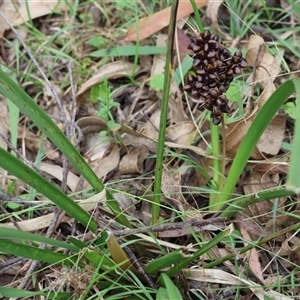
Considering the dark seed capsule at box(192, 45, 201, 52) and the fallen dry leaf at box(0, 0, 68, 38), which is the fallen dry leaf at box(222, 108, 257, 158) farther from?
the fallen dry leaf at box(0, 0, 68, 38)

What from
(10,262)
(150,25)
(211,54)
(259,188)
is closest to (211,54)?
(211,54)

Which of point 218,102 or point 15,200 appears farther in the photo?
point 15,200

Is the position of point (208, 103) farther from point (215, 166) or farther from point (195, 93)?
point (215, 166)

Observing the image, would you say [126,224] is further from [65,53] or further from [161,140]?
[65,53]

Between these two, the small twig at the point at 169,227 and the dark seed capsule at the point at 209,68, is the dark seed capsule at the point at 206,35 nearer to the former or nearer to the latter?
the dark seed capsule at the point at 209,68

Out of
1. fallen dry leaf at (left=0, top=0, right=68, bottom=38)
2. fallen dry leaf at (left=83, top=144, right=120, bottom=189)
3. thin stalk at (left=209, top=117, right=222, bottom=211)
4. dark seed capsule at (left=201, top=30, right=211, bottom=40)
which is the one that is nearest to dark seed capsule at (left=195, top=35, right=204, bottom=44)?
dark seed capsule at (left=201, top=30, right=211, bottom=40)

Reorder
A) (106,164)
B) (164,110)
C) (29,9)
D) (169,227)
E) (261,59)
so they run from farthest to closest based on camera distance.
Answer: (29,9) → (261,59) → (106,164) → (169,227) → (164,110)

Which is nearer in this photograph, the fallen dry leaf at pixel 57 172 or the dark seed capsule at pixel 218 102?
the dark seed capsule at pixel 218 102

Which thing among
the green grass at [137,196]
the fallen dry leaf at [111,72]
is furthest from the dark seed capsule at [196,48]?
the fallen dry leaf at [111,72]
